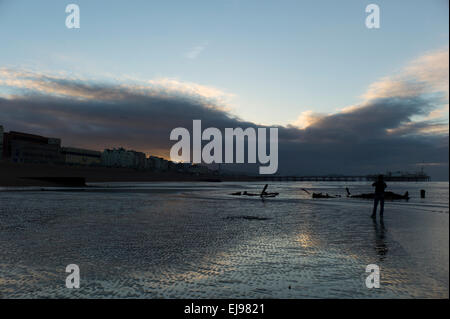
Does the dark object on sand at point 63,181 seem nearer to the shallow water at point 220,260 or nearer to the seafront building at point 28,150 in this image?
the shallow water at point 220,260

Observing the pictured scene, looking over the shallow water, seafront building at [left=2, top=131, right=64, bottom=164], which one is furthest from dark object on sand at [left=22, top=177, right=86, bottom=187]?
seafront building at [left=2, top=131, right=64, bottom=164]

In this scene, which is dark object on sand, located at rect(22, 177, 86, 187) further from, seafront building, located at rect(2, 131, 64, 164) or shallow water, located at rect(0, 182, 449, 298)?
seafront building, located at rect(2, 131, 64, 164)

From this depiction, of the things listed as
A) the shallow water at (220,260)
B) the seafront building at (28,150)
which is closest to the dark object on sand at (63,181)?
the shallow water at (220,260)

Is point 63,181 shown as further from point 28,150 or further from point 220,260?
point 28,150

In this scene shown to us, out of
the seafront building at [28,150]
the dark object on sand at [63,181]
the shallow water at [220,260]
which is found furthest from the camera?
the seafront building at [28,150]

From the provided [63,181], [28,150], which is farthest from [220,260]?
[28,150]

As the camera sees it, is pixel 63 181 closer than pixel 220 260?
No

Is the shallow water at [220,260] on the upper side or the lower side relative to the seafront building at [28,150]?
lower
